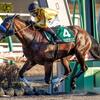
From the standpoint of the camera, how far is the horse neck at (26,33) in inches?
581

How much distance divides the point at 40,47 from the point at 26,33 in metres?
0.47

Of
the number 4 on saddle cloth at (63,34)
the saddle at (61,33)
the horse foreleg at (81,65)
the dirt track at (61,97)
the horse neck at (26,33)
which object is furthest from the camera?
the horse foreleg at (81,65)

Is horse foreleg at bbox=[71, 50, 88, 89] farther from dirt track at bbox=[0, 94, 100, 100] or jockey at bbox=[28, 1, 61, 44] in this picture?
jockey at bbox=[28, 1, 61, 44]

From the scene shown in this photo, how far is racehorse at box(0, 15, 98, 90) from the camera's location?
1465 cm

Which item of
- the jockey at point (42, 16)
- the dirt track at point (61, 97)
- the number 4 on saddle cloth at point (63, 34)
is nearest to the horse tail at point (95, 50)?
the number 4 on saddle cloth at point (63, 34)

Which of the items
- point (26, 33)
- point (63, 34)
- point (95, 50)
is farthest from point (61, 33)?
point (95, 50)

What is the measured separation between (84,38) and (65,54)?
2.51 feet

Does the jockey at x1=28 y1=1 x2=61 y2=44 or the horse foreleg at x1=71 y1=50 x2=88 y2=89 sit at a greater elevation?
the jockey at x1=28 y1=1 x2=61 y2=44

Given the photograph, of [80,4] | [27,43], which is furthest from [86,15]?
[27,43]

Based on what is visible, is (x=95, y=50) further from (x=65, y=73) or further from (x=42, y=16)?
(x=42, y=16)

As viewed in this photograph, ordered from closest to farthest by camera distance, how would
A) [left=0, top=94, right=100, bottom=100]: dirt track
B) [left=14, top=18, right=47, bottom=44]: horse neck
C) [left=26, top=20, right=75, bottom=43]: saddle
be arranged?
[left=0, top=94, right=100, bottom=100]: dirt track → [left=14, top=18, right=47, bottom=44]: horse neck → [left=26, top=20, right=75, bottom=43]: saddle

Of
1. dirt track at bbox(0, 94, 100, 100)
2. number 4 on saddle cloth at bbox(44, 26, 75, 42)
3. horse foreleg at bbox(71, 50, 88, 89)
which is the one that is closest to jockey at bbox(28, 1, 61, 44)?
number 4 on saddle cloth at bbox(44, 26, 75, 42)

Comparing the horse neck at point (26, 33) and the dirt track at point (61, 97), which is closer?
the dirt track at point (61, 97)

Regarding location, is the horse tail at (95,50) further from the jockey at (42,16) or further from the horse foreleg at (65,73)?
the jockey at (42,16)
